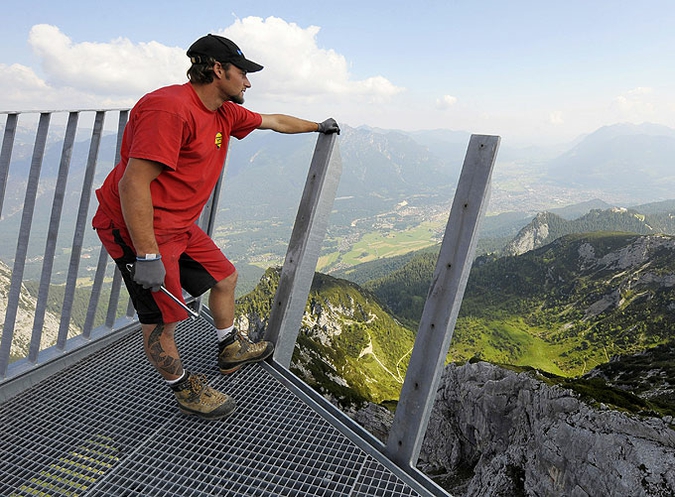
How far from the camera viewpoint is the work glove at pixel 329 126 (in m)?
4.28

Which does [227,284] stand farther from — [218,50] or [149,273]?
[218,50]

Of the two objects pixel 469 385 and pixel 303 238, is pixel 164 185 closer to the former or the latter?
pixel 303 238

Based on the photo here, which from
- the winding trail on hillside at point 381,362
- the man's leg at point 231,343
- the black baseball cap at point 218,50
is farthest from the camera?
the winding trail on hillside at point 381,362

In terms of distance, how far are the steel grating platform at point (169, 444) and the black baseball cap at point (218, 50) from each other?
9.56ft

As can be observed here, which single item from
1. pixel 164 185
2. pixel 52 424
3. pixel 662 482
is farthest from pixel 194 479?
pixel 662 482

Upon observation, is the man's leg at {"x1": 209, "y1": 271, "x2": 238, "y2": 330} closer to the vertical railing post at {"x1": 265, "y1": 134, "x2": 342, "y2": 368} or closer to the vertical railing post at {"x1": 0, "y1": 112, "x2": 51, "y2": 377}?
the vertical railing post at {"x1": 265, "y1": 134, "x2": 342, "y2": 368}

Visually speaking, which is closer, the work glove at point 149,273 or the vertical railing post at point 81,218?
the work glove at point 149,273

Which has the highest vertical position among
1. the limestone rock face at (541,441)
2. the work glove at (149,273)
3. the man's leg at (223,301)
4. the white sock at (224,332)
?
the work glove at (149,273)

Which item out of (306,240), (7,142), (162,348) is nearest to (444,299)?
(306,240)

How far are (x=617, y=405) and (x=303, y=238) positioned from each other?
3279 centimetres

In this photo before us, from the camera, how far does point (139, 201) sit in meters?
3.06

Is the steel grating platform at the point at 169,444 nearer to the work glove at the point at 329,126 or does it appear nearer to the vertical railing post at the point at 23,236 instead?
the vertical railing post at the point at 23,236

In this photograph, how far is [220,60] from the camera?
3.30 meters

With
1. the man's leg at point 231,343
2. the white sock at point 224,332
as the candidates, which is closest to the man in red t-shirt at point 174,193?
the man's leg at point 231,343
